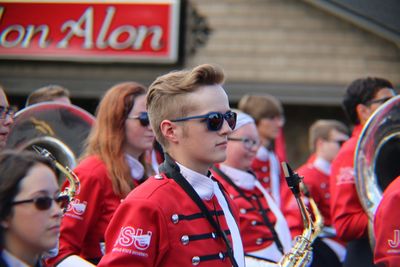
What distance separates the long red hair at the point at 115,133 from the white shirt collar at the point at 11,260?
1.51 meters

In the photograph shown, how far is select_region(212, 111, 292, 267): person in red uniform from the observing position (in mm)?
4473

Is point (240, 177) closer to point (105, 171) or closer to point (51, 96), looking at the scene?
point (105, 171)

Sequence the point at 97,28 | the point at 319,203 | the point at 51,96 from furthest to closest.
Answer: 1. the point at 97,28
2. the point at 319,203
3. the point at 51,96

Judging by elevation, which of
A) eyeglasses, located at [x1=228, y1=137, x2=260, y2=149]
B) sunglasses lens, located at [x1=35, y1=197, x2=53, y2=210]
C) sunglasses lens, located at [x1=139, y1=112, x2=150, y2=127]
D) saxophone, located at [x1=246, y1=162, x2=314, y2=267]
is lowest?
saxophone, located at [x1=246, y1=162, x2=314, y2=267]

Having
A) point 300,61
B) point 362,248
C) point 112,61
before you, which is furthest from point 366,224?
point 112,61

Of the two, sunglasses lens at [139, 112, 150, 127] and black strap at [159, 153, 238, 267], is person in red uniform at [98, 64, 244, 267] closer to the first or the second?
black strap at [159, 153, 238, 267]

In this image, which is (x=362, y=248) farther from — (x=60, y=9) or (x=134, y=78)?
(x=60, y=9)

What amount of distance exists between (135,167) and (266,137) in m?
2.46

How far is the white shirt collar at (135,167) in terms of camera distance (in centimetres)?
402

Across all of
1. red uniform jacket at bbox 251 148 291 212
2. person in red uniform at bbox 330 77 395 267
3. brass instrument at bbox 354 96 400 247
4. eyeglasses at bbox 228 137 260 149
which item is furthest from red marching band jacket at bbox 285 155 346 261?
brass instrument at bbox 354 96 400 247

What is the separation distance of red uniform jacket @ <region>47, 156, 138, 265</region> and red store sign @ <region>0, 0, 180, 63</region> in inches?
282

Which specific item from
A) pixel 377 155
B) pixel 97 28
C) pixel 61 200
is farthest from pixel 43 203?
pixel 97 28

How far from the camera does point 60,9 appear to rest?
36.2ft

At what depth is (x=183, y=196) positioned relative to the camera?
2.92 m
